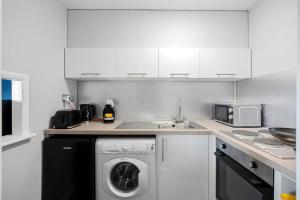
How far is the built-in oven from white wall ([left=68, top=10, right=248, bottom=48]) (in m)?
1.33

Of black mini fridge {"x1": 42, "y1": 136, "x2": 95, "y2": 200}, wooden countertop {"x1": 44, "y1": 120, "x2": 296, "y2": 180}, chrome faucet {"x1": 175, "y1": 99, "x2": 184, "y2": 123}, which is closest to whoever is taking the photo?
wooden countertop {"x1": 44, "y1": 120, "x2": 296, "y2": 180}

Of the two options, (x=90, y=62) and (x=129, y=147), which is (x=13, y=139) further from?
(x=90, y=62)

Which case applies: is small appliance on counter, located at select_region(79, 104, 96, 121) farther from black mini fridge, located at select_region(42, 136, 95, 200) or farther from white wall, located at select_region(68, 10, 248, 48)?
white wall, located at select_region(68, 10, 248, 48)

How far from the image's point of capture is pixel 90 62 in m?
2.10

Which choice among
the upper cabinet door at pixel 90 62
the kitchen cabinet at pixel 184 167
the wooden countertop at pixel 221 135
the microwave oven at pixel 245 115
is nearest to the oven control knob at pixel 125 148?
the wooden countertop at pixel 221 135

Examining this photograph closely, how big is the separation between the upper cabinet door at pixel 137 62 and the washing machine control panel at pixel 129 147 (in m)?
0.79

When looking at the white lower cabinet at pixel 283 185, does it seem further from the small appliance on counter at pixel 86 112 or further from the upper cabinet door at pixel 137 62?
the small appliance on counter at pixel 86 112

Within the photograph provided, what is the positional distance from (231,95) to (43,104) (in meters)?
2.23

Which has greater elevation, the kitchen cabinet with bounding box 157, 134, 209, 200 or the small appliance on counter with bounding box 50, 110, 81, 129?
the small appliance on counter with bounding box 50, 110, 81, 129

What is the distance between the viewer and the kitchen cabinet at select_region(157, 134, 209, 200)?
1753 mm

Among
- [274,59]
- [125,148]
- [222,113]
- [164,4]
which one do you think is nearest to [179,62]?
[164,4]

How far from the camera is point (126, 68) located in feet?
6.89

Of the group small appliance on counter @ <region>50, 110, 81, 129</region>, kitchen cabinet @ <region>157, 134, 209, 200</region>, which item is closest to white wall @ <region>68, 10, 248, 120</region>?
small appliance on counter @ <region>50, 110, 81, 129</region>

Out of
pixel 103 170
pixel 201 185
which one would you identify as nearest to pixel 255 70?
pixel 201 185
